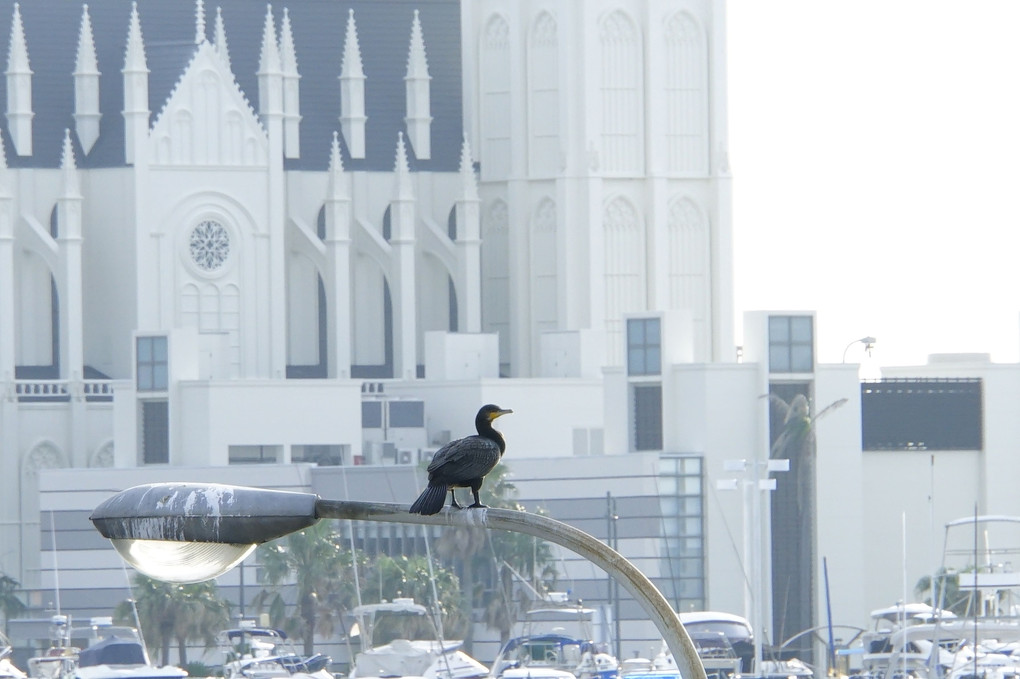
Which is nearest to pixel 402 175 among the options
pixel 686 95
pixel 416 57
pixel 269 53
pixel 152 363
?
pixel 416 57

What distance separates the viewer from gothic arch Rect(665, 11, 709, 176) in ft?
345

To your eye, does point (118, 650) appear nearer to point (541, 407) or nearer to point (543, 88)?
point (541, 407)

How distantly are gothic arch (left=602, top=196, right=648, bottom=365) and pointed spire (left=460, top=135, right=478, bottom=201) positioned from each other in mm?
4607

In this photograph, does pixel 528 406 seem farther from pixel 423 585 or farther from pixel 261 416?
pixel 423 585

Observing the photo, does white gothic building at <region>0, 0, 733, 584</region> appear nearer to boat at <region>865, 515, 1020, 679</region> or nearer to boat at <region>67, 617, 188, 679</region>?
boat at <region>67, 617, 188, 679</region>

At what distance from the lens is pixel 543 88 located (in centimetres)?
10431

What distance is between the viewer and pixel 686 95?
346 ft

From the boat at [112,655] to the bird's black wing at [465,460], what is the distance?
4671cm

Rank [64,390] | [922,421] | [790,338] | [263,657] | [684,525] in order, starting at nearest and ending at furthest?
[263,657] → [684,525] → [790,338] → [922,421] → [64,390]

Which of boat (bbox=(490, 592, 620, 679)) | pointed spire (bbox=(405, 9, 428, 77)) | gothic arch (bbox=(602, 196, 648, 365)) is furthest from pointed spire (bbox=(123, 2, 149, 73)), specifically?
boat (bbox=(490, 592, 620, 679))

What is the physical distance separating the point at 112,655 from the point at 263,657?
502cm

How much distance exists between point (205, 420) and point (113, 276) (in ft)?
28.5

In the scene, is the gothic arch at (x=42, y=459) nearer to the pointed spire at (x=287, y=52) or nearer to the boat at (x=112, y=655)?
the boat at (x=112, y=655)

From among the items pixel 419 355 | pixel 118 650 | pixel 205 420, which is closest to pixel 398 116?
pixel 419 355
